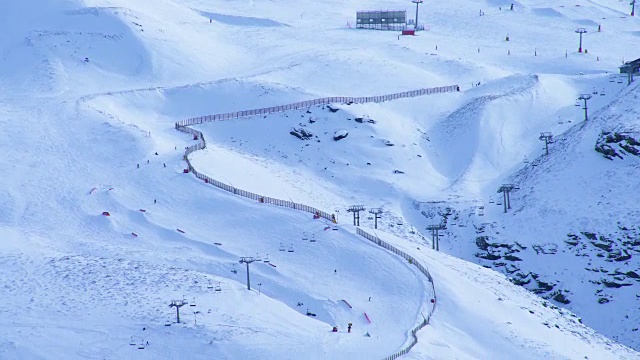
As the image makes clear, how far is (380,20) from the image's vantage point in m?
108

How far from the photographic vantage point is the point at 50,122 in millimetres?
75188

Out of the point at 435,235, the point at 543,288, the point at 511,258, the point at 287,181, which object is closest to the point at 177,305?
the point at 287,181

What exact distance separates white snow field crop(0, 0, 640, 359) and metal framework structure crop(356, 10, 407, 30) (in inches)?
97.7

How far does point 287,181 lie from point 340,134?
750cm

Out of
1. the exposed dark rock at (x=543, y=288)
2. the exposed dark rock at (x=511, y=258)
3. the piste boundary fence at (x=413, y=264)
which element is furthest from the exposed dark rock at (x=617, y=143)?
the piste boundary fence at (x=413, y=264)

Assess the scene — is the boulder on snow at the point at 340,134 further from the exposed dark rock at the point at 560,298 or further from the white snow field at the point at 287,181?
the exposed dark rock at the point at 560,298

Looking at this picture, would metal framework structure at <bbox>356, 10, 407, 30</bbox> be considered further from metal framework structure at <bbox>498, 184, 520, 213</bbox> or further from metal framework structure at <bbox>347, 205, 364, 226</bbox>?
metal framework structure at <bbox>347, 205, 364, 226</bbox>

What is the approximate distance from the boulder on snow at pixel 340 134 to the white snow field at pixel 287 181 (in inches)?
19.4

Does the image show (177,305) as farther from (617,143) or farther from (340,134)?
(617,143)

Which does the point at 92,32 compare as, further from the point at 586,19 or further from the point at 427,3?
the point at 586,19

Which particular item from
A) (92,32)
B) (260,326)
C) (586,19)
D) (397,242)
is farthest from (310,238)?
(586,19)

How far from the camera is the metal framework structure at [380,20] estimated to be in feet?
353

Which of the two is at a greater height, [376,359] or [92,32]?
[92,32]

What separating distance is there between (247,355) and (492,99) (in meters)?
40.9
